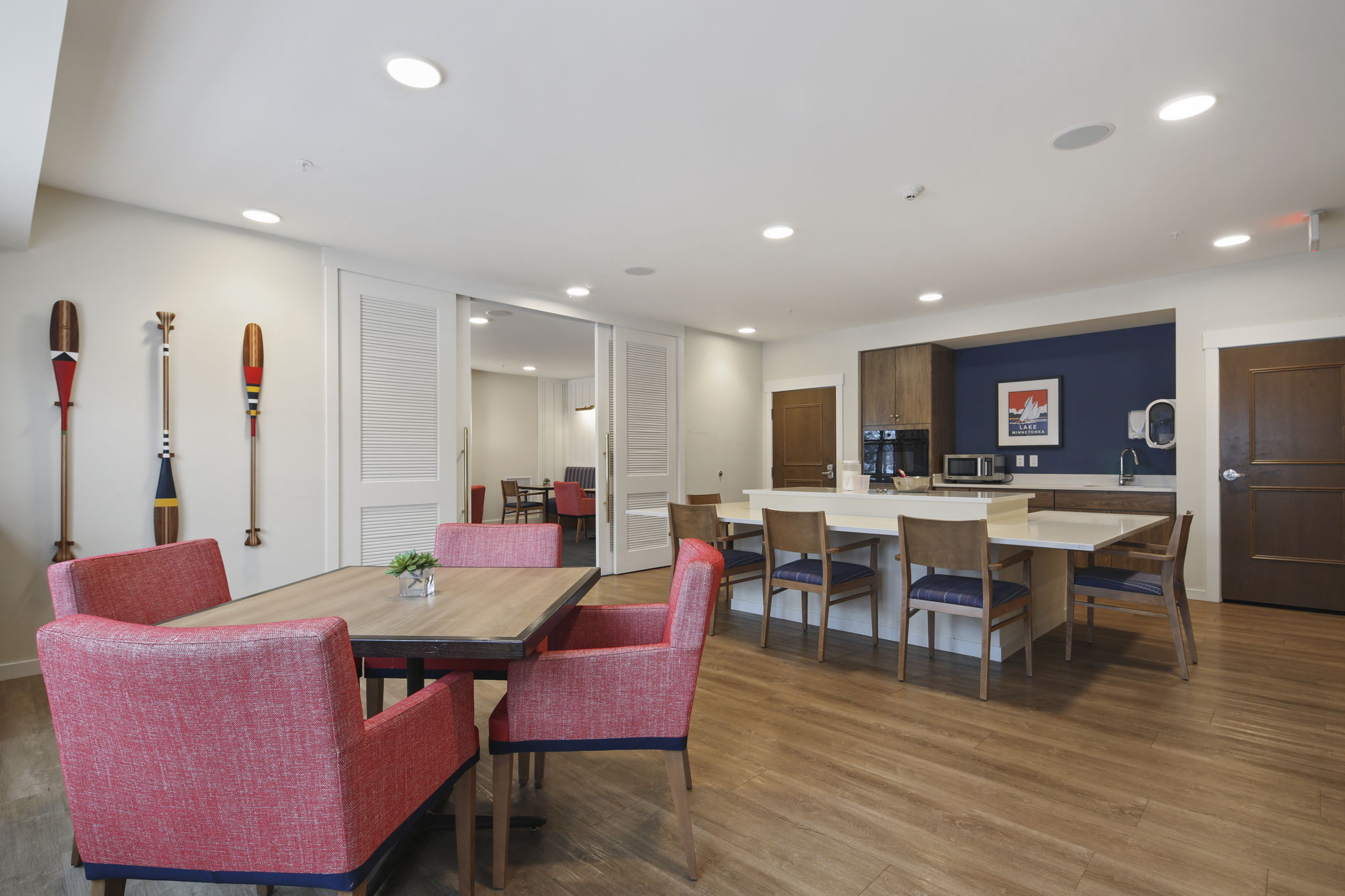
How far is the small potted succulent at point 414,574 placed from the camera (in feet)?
6.31

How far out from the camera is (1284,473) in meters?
4.55

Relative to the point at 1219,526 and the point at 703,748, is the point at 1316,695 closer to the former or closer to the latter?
the point at 1219,526

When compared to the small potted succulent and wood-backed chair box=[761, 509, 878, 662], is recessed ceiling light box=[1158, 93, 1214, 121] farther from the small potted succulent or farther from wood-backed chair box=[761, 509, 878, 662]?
the small potted succulent

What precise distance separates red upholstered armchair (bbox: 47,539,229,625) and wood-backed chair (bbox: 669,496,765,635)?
7.98ft

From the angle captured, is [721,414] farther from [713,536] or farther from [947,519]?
[947,519]

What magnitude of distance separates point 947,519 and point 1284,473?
9.40ft

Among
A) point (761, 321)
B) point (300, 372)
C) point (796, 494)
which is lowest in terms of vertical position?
point (796, 494)

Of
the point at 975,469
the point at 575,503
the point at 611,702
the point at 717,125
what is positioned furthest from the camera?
the point at 575,503

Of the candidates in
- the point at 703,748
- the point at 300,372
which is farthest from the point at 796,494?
the point at 300,372

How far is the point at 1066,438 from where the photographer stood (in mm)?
6180

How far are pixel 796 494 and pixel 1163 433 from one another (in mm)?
3466

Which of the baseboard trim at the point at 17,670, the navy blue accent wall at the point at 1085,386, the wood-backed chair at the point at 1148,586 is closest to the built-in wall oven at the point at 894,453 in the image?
the navy blue accent wall at the point at 1085,386

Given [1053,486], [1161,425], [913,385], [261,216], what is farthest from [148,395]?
[1161,425]

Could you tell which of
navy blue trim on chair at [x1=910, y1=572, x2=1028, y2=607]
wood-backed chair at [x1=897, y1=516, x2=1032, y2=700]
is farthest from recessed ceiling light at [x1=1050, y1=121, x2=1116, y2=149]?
navy blue trim on chair at [x1=910, y1=572, x2=1028, y2=607]
